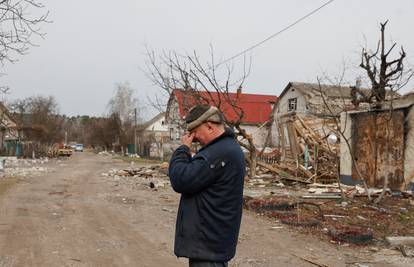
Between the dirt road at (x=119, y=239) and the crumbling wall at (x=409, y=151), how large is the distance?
19.8ft

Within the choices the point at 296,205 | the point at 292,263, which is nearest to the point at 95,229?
the point at 292,263

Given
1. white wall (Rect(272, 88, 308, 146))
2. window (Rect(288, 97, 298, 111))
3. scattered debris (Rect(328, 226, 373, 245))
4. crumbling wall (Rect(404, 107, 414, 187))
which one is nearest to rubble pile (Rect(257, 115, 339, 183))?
crumbling wall (Rect(404, 107, 414, 187))

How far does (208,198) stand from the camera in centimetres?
298

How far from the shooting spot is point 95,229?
905cm

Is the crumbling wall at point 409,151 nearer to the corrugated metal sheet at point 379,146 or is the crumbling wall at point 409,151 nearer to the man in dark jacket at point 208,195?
the corrugated metal sheet at point 379,146

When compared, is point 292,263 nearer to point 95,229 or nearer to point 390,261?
point 390,261

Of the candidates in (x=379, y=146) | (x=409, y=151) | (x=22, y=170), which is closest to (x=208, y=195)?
(x=409, y=151)

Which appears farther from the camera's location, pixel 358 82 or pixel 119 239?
pixel 358 82

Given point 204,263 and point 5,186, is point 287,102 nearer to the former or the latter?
point 5,186

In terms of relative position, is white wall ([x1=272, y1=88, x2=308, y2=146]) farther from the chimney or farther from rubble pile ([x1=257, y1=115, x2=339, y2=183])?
the chimney

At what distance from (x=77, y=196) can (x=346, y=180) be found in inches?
394

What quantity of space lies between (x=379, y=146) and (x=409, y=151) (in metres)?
1.30

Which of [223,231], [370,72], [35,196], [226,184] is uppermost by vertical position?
[370,72]

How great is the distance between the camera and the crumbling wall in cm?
1425
